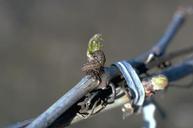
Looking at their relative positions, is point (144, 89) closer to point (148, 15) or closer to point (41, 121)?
point (41, 121)

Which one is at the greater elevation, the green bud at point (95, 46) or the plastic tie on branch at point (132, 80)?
the green bud at point (95, 46)

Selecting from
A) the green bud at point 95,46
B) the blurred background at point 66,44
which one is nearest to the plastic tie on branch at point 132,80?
the green bud at point 95,46

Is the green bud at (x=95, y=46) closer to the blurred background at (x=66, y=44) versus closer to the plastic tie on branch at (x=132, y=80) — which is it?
the plastic tie on branch at (x=132, y=80)

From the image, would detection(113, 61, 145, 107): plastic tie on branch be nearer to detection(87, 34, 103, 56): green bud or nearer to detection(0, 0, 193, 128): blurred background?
detection(87, 34, 103, 56): green bud

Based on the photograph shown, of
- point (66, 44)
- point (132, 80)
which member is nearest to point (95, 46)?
point (132, 80)

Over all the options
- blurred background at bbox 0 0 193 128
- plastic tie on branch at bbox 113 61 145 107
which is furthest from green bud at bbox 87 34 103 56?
blurred background at bbox 0 0 193 128

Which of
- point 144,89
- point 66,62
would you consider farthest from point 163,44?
point 66,62

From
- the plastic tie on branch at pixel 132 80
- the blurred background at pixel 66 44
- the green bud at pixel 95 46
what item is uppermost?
the blurred background at pixel 66 44
